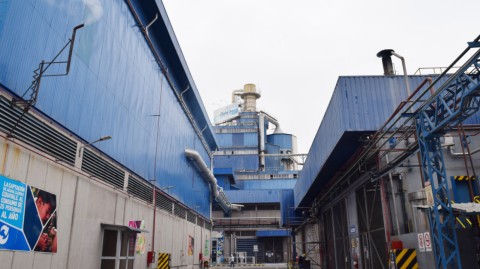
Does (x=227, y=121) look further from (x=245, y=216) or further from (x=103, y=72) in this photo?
(x=103, y=72)

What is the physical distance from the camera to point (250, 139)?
65812mm

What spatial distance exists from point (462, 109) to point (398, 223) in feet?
19.6

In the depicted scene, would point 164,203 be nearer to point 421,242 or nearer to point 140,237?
point 140,237

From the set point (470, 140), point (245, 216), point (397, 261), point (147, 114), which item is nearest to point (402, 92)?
point (470, 140)

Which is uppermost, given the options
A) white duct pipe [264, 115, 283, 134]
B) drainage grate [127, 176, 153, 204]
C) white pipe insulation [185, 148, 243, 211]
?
white duct pipe [264, 115, 283, 134]

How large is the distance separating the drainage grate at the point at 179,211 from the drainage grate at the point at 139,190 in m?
5.64

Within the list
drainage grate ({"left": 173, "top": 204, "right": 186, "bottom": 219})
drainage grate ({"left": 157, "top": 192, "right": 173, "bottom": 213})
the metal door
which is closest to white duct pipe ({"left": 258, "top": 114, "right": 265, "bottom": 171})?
drainage grate ({"left": 173, "top": 204, "right": 186, "bottom": 219})

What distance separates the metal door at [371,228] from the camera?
15844 mm

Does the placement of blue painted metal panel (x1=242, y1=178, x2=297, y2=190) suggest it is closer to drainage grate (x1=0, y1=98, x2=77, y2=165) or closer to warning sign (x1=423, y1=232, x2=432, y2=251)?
warning sign (x1=423, y1=232, x2=432, y2=251)

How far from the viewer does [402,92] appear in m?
15.8

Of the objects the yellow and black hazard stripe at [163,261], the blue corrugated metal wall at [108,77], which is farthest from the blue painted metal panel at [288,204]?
the yellow and black hazard stripe at [163,261]

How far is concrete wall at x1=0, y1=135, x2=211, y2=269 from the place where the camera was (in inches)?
324

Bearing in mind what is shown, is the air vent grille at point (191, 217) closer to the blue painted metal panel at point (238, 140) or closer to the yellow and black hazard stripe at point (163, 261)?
the yellow and black hazard stripe at point (163, 261)

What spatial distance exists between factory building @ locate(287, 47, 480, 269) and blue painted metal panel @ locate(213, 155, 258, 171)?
4257 centimetres
